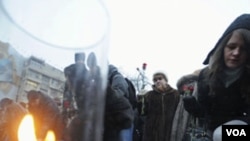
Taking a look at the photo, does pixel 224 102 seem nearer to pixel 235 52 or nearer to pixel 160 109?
pixel 235 52

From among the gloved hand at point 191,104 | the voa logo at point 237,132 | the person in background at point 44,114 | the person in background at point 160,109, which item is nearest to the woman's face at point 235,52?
the gloved hand at point 191,104

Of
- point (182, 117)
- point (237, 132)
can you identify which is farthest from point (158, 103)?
point (237, 132)

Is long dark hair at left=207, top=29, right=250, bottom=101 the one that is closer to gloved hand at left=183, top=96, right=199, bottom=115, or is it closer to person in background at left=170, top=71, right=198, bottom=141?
gloved hand at left=183, top=96, right=199, bottom=115

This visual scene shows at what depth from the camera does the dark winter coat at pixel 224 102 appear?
37.0 inches

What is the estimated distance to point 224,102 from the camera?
0.96m

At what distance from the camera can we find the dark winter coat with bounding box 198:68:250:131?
94 cm

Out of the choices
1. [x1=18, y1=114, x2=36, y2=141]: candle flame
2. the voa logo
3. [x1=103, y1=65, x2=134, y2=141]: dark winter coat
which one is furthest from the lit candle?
[x1=103, y1=65, x2=134, y2=141]: dark winter coat

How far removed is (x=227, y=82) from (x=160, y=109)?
2.95ft

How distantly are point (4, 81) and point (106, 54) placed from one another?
177 millimetres

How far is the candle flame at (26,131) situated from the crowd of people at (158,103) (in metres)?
0.03

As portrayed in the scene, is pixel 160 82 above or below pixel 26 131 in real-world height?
above

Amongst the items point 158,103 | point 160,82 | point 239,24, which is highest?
point 239,24

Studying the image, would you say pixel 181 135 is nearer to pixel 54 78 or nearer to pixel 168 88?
pixel 168 88

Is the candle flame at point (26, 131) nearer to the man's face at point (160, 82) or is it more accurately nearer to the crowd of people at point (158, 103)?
the crowd of people at point (158, 103)
